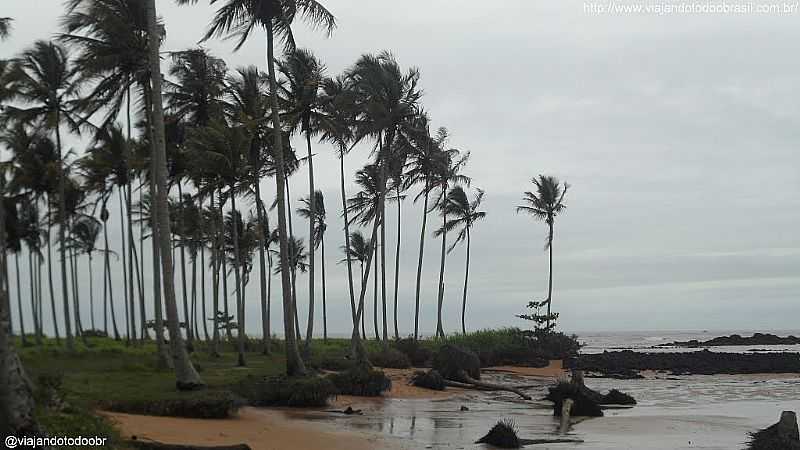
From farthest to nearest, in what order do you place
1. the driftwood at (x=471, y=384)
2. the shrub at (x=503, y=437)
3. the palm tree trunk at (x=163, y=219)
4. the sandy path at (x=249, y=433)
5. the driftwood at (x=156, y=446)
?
the driftwood at (x=471, y=384) < the palm tree trunk at (x=163, y=219) < the shrub at (x=503, y=437) < the sandy path at (x=249, y=433) < the driftwood at (x=156, y=446)

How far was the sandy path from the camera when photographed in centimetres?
1212

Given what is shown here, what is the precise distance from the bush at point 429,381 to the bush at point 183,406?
11.3 metres

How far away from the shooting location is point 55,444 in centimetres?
824

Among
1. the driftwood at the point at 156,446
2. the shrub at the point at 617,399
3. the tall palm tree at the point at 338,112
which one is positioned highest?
the tall palm tree at the point at 338,112

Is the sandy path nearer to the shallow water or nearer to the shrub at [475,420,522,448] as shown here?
the shallow water

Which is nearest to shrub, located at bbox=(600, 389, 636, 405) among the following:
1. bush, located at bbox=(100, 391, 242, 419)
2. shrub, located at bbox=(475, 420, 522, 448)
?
shrub, located at bbox=(475, 420, 522, 448)

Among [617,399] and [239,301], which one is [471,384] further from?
[239,301]

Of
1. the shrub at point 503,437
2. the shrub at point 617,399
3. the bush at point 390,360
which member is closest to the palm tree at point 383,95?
the bush at point 390,360

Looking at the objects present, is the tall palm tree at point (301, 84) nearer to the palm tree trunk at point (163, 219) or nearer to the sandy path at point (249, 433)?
the palm tree trunk at point (163, 219)

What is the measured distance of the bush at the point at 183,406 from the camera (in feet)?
48.5

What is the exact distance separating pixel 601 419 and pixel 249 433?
9986mm

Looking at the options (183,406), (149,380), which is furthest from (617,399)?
(183,406)

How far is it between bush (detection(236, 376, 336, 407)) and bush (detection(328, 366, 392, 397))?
3.21m

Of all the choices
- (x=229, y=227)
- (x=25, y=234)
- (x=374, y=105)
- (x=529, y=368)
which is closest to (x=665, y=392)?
(x=529, y=368)
